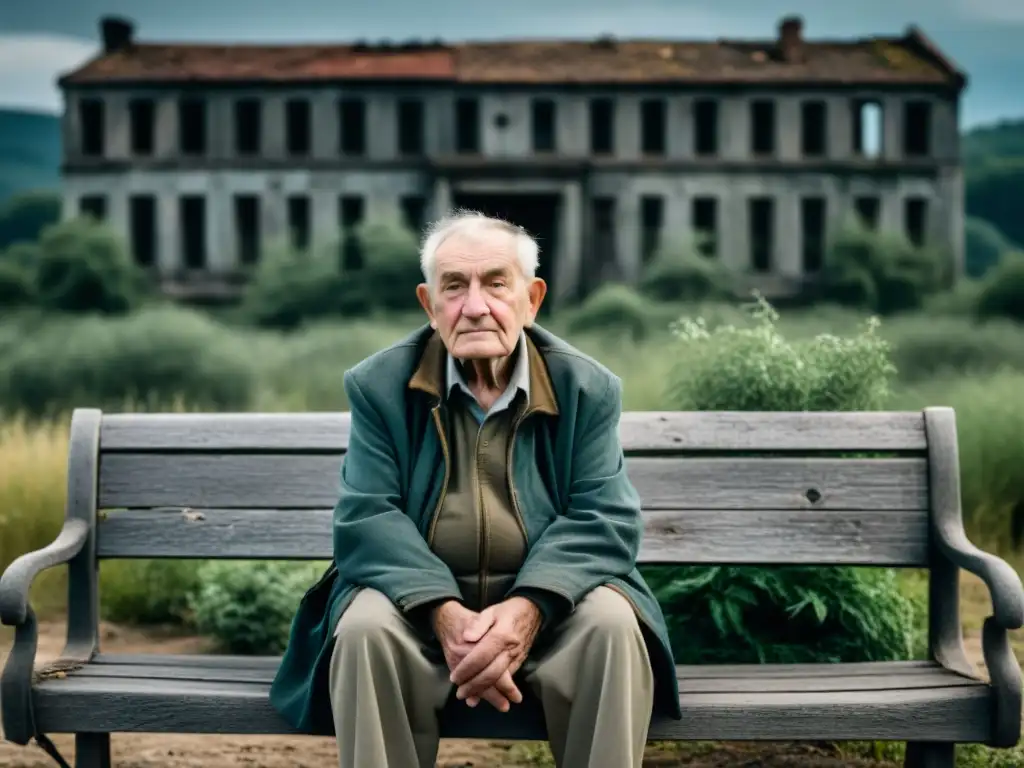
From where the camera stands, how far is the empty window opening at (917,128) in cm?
2866

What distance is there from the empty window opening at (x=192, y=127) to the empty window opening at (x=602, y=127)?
8.64 metres

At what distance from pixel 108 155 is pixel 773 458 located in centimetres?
2761

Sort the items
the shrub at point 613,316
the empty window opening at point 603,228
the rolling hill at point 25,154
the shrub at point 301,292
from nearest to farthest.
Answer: the rolling hill at point 25,154, the shrub at point 613,316, the shrub at point 301,292, the empty window opening at point 603,228

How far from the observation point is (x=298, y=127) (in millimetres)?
29016

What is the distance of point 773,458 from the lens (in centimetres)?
369

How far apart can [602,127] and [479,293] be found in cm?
2666

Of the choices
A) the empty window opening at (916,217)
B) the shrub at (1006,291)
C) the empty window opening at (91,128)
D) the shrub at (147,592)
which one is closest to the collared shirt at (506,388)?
the shrub at (147,592)

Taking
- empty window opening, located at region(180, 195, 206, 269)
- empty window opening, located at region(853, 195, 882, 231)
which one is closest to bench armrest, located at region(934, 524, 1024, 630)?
empty window opening, located at region(180, 195, 206, 269)

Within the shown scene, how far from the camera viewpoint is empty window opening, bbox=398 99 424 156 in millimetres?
28484

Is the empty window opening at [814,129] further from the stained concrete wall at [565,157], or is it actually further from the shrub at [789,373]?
the shrub at [789,373]

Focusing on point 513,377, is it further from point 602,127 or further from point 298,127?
point 298,127

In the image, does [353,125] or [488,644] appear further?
[353,125]

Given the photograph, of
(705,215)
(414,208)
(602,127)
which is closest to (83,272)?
(414,208)

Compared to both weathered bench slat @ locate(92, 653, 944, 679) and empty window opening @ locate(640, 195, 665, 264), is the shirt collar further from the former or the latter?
empty window opening @ locate(640, 195, 665, 264)
